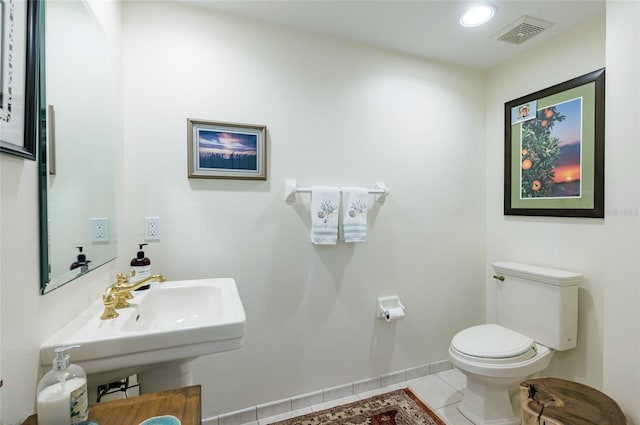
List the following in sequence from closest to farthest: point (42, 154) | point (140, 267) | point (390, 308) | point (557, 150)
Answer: point (42, 154)
point (140, 267)
point (557, 150)
point (390, 308)

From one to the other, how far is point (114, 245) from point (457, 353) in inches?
73.9

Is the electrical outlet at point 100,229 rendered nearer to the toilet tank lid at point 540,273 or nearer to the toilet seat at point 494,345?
the toilet seat at point 494,345

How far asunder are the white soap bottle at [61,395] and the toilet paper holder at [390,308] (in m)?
1.62

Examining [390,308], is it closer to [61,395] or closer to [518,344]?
[518,344]

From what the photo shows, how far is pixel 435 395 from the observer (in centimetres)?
192

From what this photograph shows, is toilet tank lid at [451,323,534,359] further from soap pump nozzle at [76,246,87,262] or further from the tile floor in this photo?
soap pump nozzle at [76,246,87,262]

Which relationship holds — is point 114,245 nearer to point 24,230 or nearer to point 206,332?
point 24,230

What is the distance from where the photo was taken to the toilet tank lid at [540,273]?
1.65 meters

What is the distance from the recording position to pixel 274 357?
1.74 metres

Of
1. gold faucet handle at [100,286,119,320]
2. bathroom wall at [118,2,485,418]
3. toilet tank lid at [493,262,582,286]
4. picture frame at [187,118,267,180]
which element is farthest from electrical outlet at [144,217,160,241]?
toilet tank lid at [493,262,582,286]

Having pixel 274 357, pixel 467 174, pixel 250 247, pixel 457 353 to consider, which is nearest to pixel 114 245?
pixel 250 247

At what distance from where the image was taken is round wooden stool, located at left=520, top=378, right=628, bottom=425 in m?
1.11

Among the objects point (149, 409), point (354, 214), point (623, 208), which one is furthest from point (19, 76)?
point (623, 208)

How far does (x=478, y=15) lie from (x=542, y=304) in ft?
5.69
